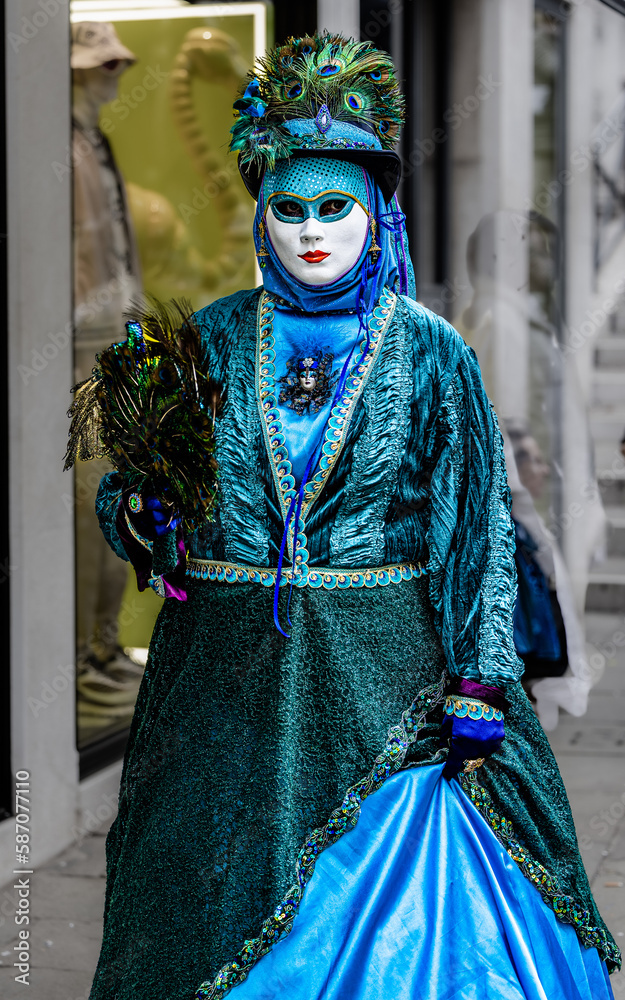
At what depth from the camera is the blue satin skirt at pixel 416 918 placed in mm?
2260

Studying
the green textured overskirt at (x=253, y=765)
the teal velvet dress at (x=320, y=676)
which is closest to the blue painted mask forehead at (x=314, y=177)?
the teal velvet dress at (x=320, y=676)

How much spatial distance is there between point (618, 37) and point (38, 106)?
5979mm

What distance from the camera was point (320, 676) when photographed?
2.41m

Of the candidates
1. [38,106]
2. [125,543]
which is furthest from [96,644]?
[125,543]

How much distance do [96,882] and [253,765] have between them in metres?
2.01

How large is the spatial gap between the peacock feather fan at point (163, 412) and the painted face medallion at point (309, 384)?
0.43ft

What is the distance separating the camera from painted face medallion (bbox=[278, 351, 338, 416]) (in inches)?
97.4

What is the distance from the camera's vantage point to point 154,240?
588cm

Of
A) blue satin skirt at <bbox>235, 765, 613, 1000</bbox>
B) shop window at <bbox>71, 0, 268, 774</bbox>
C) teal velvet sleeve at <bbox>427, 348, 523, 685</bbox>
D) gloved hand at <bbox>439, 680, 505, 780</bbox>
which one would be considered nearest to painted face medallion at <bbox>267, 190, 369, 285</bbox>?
teal velvet sleeve at <bbox>427, 348, 523, 685</bbox>

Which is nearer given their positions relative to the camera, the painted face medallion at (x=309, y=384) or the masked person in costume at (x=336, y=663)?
the masked person in costume at (x=336, y=663)

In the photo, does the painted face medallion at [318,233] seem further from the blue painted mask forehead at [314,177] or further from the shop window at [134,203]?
the shop window at [134,203]

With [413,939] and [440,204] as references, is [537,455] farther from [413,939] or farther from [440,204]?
[413,939]

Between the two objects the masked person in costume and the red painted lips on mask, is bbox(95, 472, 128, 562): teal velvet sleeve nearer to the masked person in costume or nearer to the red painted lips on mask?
the masked person in costume

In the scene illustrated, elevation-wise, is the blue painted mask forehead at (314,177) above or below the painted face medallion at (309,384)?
above
